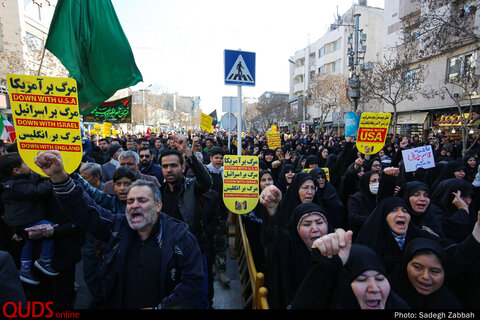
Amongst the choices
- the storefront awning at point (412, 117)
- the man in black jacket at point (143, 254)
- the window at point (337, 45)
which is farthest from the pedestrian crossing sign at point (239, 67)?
the window at point (337, 45)

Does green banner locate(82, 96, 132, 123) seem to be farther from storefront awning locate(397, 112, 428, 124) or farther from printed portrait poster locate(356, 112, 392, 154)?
storefront awning locate(397, 112, 428, 124)

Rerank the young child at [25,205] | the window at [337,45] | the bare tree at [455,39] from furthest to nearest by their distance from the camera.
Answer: the window at [337,45]
the bare tree at [455,39]
the young child at [25,205]

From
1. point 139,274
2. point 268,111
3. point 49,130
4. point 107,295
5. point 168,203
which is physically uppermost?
point 268,111

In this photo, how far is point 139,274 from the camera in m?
1.90

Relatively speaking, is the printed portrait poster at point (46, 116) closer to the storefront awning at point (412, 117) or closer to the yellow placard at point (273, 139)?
the yellow placard at point (273, 139)

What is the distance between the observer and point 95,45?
3.70m

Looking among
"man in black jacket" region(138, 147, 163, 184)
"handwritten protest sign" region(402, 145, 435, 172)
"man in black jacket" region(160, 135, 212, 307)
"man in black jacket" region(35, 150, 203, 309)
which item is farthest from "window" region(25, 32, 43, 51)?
"handwritten protest sign" region(402, 145, 435, 172)

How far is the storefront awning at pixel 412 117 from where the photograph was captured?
20984mm

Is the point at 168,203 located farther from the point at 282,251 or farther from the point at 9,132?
the point at 9,132

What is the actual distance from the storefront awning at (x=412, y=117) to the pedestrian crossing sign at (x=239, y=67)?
21.5 m

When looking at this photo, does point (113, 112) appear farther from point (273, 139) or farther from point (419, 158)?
point (419, 158)

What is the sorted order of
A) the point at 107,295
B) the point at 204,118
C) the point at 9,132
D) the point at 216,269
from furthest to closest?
the point at 204,118 < the point at 9,132 < the point at 216,269 < the point at 107,295

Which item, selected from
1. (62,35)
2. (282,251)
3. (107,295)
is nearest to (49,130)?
(107,295)

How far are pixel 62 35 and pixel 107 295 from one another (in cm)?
301
